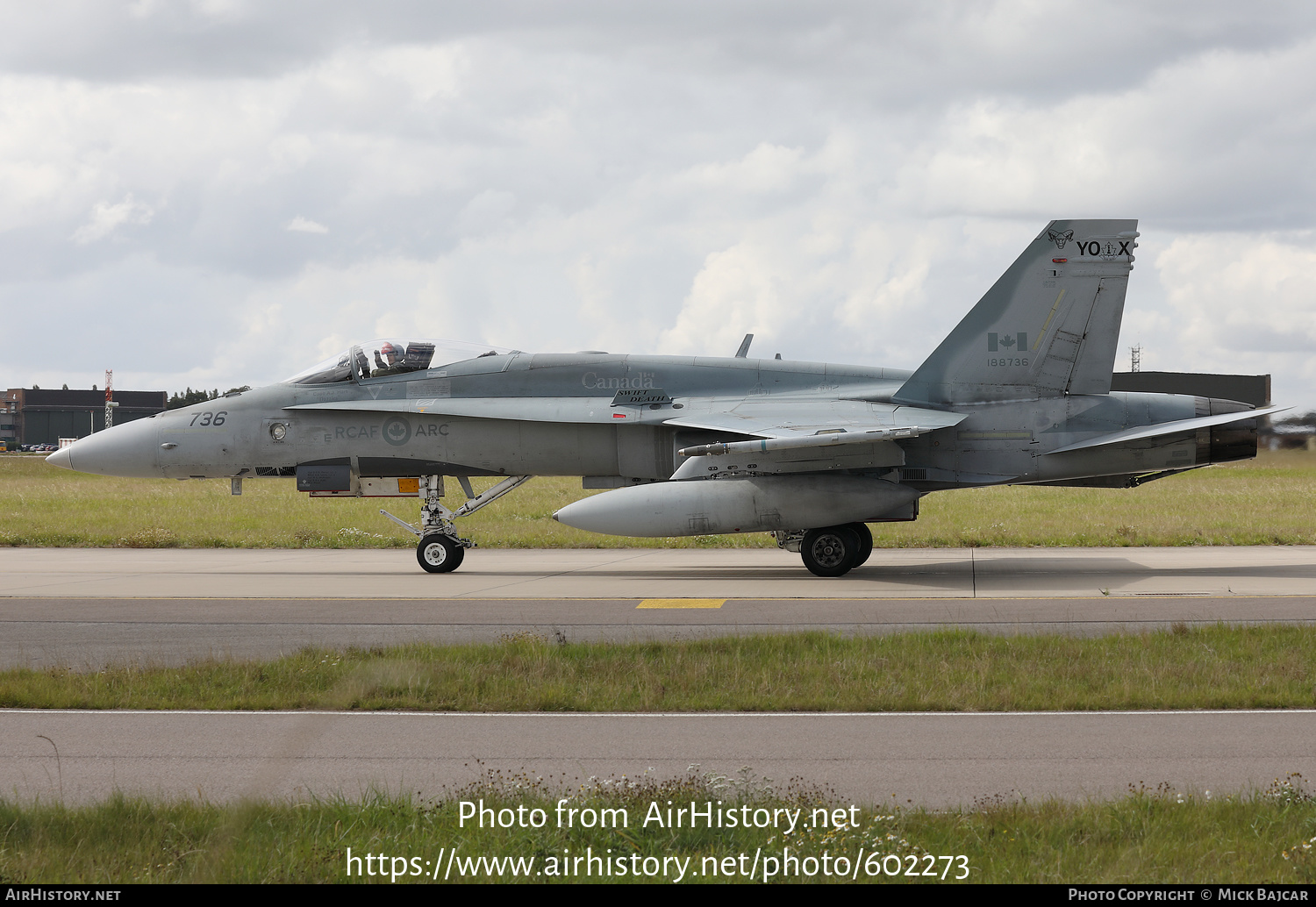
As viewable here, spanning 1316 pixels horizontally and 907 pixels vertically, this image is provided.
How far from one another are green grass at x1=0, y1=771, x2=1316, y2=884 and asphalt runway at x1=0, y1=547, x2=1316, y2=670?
207 inches

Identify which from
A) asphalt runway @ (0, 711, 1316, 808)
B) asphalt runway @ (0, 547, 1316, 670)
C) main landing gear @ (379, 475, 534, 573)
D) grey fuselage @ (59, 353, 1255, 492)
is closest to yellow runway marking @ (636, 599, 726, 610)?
asphalt runway @ (0, 547, 1316, 670)

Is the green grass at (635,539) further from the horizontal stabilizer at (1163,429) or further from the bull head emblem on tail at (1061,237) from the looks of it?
the bull head emblem on tail at (1061,237)

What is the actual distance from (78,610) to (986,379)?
537 inches

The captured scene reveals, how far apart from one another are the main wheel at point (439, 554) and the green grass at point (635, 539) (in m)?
5.47

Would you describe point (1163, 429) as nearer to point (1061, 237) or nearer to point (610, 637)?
point (1061, 237)

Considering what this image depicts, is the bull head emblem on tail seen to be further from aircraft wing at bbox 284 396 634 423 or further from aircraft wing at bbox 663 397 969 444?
aircraft wing at bbox 284 396 634 423

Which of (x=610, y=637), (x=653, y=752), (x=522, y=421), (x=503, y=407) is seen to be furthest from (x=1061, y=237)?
(x=653, y=752)

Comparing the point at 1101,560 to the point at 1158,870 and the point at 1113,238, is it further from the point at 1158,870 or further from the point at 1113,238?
the point at 1158,870

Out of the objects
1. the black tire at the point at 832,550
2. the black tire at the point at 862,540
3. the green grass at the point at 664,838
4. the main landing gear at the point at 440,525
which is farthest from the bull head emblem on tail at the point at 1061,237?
the green grass at the point at 664,838

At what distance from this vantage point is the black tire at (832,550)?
58.2 ft

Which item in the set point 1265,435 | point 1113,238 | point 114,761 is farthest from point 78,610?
point 1265,435

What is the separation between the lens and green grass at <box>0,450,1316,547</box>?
78.3 feet

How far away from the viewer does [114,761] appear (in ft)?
22.1

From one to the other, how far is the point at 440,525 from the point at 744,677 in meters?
10.7
